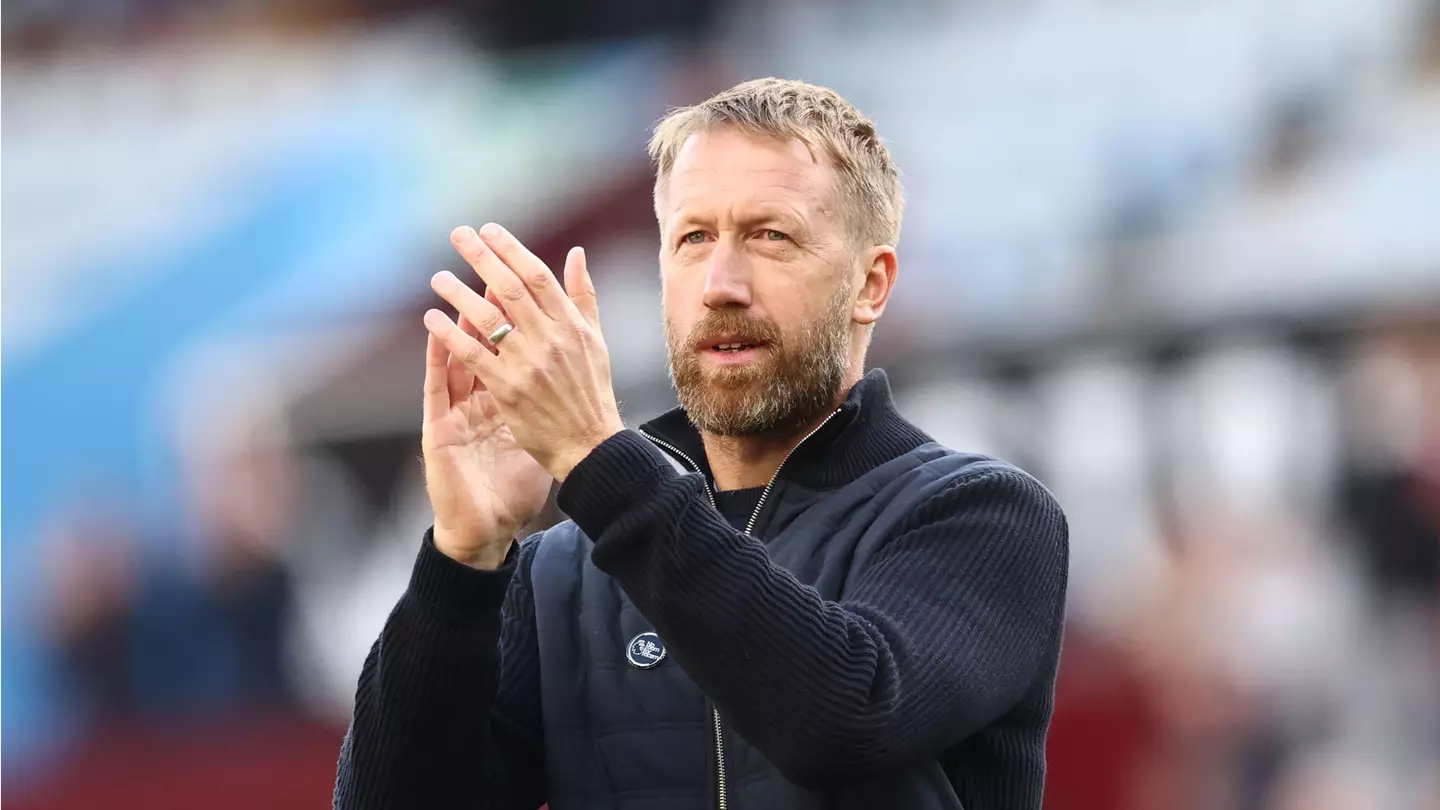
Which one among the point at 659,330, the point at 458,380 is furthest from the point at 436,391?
the point at 659,330

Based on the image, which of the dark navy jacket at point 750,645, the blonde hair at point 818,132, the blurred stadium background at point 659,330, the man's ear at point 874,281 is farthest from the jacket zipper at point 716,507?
the blurred stadium background at point 659,330

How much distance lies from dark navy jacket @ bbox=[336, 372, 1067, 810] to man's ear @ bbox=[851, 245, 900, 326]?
0.26ft

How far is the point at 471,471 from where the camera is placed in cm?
162

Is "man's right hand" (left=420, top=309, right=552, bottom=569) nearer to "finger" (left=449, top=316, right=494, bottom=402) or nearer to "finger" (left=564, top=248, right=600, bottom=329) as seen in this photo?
"finger" (left=449, top=316, right=494, bottom=402)

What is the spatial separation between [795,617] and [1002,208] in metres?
3.89

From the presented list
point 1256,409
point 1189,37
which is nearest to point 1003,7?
point 1189,37

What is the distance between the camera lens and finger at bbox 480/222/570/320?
145cm

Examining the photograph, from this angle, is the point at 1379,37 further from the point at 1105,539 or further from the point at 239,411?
the point at 239,411

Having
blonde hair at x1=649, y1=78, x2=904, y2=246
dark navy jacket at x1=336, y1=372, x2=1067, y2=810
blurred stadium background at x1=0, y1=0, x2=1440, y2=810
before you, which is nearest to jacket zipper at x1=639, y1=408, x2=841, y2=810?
dark navy jacket at x1=336, y1=372, x2=1067, y2=810

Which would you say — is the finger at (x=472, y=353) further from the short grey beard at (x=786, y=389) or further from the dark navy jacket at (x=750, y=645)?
the short grey beard at (x=786, y=389)

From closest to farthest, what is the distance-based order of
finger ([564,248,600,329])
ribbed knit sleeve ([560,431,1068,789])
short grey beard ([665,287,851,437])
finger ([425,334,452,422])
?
ribbed knit sleeve ([560,431,1068,789]) → finger ([564,248,600,329]) → finger ([425,334,452,422]) → short grey beard ([665,287,851,437])

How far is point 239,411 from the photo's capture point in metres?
5.72

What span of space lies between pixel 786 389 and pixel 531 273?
0.39 metres

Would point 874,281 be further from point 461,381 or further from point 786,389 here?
point 461,381
